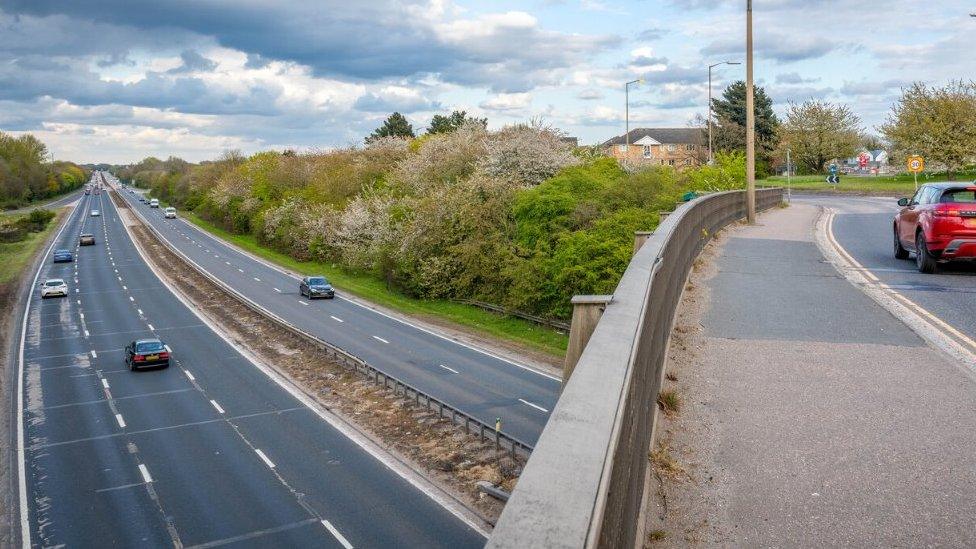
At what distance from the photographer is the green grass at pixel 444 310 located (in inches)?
1625

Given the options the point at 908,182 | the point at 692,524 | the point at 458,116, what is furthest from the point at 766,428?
the point at 458,116

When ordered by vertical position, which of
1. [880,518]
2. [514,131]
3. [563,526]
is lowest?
[880,518]

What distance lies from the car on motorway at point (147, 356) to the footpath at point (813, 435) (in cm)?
2998

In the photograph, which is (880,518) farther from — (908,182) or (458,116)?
(458,116)

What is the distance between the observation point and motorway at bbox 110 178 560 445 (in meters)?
27.3

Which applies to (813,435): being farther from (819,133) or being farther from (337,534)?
(819,133)

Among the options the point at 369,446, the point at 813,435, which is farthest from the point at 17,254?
the point at 813,435

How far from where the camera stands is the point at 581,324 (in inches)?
217

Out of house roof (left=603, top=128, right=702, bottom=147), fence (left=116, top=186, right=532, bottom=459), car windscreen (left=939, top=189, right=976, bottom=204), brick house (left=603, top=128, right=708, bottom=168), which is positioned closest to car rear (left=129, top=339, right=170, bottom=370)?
fence (left=116, top=186, right=532, bottom=459)

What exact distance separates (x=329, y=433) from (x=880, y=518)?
22.1 m

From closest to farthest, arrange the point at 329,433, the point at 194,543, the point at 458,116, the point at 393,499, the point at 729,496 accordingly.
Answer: the point at 729,496 < the point at 194,543 < the point at 393,499 < the point at 329,433 < the point at 458,116

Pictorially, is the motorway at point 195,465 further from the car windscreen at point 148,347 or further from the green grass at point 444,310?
the green grass at point 444,310

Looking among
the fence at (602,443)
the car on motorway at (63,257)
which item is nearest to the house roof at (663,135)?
the car on motorway at (63,257)

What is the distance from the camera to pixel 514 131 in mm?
63156
